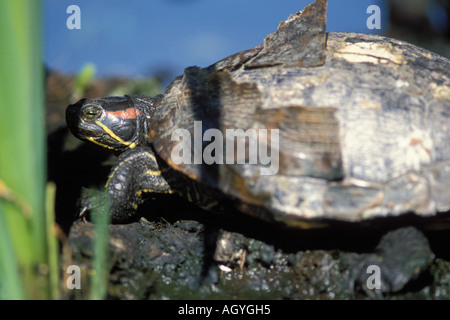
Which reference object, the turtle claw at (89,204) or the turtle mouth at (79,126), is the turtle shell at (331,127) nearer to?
the turtle claw at (89,204)

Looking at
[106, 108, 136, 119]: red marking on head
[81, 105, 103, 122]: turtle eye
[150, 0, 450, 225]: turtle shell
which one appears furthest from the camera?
[106, 108, 136, 119]: red marking on head

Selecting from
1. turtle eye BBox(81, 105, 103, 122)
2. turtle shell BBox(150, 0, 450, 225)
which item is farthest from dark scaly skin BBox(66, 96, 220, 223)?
turtle shell BBox(150, 0, 450, 225)

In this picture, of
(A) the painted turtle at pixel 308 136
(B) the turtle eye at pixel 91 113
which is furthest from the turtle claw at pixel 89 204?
(B) the turtle eye at pixel 91 113

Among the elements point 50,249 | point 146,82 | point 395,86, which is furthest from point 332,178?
point 146,82

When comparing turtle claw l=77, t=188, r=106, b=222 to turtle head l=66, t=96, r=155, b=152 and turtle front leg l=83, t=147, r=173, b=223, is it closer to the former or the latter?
turtle front leg l=83, t=147, r=173, b=223

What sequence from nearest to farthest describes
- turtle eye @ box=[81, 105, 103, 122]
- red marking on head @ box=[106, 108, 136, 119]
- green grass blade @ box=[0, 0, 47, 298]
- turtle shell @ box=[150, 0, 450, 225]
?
1. green grass blade @ box=[0, 0, 47, 298]
2. turtle shell @ box=[150, 0, 450, 225]
3. turtle eye @ box=[81, 105, 103, 122]
4. red marking on head @ box=[106, 108, 136, 119]

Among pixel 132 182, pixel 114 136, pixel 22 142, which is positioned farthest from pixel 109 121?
pixel 22 142

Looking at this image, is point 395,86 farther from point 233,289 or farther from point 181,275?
point 181,275
